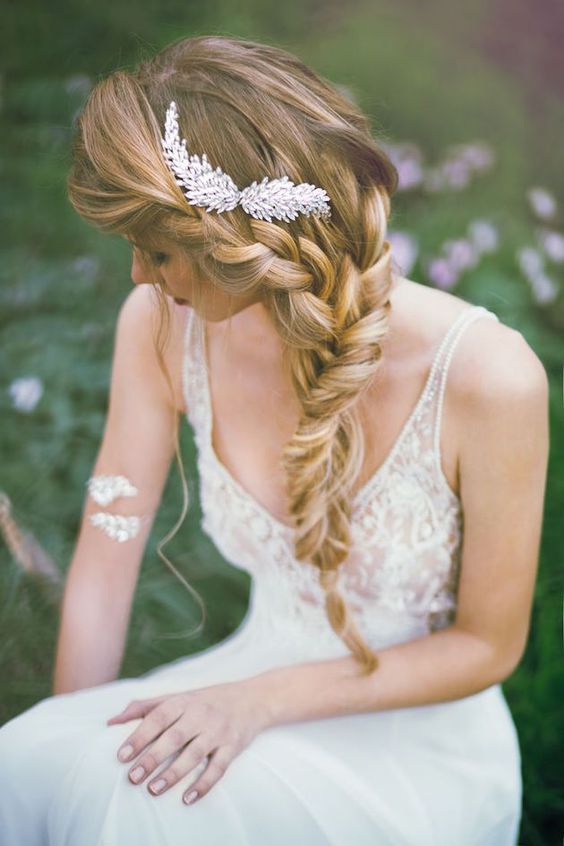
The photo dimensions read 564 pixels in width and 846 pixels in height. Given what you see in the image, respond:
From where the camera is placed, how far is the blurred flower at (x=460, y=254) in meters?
1.54

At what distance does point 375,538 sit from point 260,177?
0.45m

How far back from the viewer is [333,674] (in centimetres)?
100

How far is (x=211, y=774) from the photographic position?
0.86 m

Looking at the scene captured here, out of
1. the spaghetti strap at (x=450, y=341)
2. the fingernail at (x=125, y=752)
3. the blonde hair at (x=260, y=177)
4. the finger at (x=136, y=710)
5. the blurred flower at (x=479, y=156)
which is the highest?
the blonde hair at (x=260, y=177)

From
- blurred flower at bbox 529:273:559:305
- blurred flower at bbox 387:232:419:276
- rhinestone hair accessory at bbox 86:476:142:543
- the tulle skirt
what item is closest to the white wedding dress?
the tulle skirt

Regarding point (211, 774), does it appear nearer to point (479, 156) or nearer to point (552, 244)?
point (552, 244)

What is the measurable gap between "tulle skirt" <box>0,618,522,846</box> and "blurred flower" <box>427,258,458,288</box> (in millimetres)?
737

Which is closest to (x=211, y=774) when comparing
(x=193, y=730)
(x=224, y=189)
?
(x=193, y=730)

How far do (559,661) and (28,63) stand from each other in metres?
1.35

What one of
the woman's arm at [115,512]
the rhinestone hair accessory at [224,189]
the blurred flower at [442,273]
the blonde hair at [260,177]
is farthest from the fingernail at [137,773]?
the blurred flower at [442,273]

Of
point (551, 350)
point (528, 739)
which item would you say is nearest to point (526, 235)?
point (551, 350)

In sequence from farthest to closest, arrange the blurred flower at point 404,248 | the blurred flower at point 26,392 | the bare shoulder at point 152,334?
1. the blurred flower at point 26,392
2. the blurred flower at point 404,248
3. the bare shoulder at point 152,334

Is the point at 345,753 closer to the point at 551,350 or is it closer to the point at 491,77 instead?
the point at 551,350

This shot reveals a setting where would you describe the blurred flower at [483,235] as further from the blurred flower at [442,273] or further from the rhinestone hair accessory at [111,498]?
the rhinestone hair accessory at [111,498]
